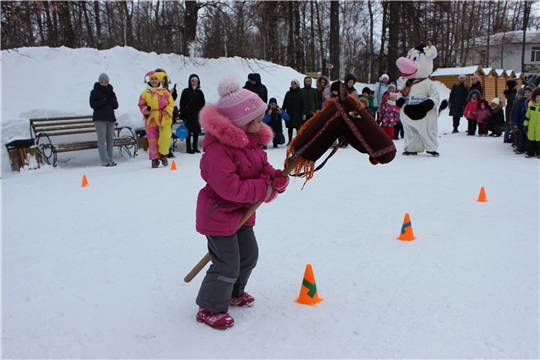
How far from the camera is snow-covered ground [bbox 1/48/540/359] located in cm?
268

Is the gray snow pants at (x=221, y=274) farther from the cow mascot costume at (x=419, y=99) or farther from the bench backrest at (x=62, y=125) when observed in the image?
the bench backrest at (x=62, y=125)

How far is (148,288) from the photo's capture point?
3.44 m

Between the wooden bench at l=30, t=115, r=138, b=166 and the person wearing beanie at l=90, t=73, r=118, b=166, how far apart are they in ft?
1.60

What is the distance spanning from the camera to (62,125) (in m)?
10.6

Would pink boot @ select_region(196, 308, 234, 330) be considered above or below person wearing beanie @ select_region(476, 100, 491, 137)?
below

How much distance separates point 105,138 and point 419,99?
675cm

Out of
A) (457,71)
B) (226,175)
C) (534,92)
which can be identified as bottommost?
(226,175)

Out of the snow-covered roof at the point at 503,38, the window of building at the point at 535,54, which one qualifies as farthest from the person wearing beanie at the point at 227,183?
the window of building at the point at 535,54

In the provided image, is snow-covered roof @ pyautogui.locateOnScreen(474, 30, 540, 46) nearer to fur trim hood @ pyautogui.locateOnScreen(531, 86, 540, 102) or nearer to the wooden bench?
fur trim hood @ pyautogui.locateOnScreen(531, 86, 540, 102)

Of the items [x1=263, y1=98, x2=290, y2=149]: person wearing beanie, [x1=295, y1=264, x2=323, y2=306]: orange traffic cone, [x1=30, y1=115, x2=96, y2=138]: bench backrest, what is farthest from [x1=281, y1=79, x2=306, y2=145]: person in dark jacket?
[x1=295, y1=264, x2=323, y2=306]: orange traffic cone

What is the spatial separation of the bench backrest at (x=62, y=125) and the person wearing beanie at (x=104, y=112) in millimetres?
1173

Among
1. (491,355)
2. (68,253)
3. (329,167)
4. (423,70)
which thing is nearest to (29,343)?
(68,253)

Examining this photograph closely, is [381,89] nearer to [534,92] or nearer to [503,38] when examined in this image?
[534,92]

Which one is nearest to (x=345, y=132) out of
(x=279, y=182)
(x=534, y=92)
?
(x=279, y=182)
